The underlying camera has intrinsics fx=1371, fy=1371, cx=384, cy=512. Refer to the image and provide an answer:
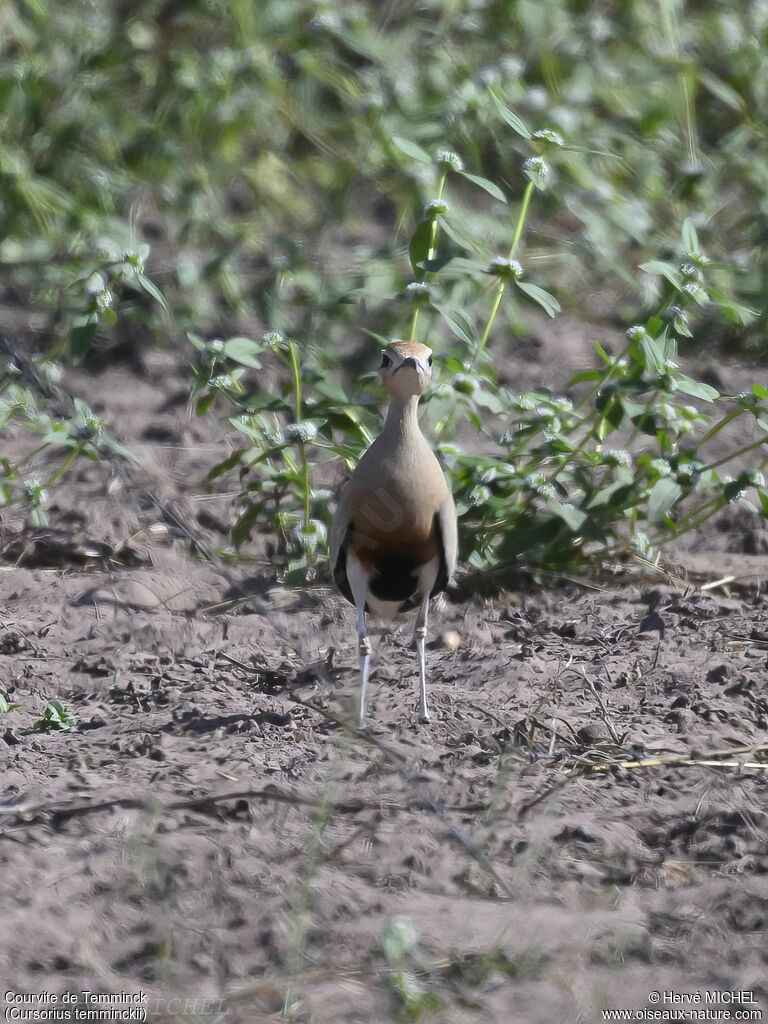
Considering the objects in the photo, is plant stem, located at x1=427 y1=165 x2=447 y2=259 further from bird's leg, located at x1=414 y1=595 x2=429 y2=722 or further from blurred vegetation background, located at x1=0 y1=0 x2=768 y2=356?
blurred vegetation background, located at x1=0 y1=0 x2=768 y2=356

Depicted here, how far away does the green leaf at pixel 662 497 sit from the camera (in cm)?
456

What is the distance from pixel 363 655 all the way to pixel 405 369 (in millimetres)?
891

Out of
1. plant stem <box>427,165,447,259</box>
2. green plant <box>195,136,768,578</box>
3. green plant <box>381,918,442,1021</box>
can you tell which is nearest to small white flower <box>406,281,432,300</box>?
green plant <box>195,136,768,578</box>

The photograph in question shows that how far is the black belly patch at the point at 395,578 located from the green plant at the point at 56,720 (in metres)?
1.04

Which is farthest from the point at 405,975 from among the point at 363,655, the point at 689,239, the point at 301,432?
the point at 689,239

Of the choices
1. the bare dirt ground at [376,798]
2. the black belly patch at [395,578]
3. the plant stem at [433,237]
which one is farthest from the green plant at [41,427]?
the plant stem at [433,237]

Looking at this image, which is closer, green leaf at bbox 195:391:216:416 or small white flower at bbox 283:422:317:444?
small white flower at bbox 283:422:317:444

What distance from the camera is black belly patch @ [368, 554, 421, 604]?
4309mm

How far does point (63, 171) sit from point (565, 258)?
2.78 meters

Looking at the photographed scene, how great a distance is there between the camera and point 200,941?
2863 mm

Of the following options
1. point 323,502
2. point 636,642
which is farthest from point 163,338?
point 636,642

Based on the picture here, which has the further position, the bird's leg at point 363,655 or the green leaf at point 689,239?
the green leaf at point 689,239

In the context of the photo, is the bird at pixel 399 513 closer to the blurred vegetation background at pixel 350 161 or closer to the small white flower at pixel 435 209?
the small white flower at pixel 435 209

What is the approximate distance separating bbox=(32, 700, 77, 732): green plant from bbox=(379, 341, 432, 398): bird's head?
4.53 ft
